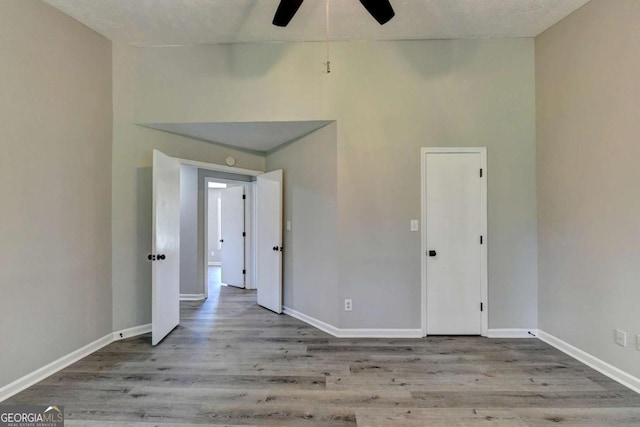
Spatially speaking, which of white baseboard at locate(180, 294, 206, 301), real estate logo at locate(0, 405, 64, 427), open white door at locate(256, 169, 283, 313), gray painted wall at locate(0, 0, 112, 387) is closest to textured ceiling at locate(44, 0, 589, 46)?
gray painted wall at locate(0, 0, 112, 387)

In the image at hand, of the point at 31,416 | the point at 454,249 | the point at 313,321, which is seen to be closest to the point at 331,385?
the point at 313,321

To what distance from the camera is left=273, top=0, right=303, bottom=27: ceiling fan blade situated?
6.31 ft

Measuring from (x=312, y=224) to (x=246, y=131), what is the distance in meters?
1.32

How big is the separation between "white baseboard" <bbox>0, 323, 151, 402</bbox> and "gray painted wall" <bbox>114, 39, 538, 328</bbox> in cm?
20

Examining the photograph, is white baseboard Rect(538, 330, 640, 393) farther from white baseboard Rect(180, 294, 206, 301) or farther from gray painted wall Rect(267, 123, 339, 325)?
white baseboard Rect(180, 294, 206, 301)

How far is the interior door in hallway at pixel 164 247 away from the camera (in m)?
2.84

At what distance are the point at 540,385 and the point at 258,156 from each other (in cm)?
388

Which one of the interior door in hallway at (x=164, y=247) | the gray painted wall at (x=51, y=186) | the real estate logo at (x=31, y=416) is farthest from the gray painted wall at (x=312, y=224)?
the real estate logo at (x=31, y=416)

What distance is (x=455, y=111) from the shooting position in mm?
2947

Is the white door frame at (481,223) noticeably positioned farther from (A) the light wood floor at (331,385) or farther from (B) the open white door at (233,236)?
(B) the open white door at (233,236)

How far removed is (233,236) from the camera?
5.32 meters

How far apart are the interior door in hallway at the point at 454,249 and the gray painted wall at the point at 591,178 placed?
646mm

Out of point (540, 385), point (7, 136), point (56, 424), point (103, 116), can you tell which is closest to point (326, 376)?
point (540, 385)

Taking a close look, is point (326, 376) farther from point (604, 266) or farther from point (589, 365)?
point (604, 266)
